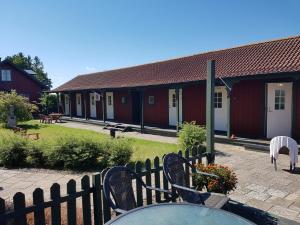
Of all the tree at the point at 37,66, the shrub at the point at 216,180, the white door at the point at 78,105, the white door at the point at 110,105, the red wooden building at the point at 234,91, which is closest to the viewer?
the shrub at the point at 216,180

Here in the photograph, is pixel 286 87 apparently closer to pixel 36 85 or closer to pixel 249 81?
pixel 249 81

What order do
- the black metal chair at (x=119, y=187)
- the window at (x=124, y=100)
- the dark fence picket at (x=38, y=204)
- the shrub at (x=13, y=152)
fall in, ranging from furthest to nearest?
the window at (x=124, y=100), the shrub at (x=13, y=152), the black metal chair at (x=119, y=187), the dark fence picket at (x=38, y=204)

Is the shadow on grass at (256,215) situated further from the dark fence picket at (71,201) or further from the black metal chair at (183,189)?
the dark fence picket at (71,201)

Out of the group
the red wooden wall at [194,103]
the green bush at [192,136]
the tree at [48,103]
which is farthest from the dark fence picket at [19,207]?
the tree at [48,103]

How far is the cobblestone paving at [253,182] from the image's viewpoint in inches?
210

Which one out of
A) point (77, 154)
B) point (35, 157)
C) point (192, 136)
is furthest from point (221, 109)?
point (35, 157)

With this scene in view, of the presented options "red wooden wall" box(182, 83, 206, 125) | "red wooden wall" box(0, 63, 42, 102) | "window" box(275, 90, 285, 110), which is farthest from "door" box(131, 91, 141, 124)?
"red wooden wall" box(0, 63, 42, 102)

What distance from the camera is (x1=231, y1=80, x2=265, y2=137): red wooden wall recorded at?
12656mm

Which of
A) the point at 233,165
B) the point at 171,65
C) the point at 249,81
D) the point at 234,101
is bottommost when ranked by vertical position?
the point at 233,165

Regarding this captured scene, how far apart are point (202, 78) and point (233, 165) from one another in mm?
6448

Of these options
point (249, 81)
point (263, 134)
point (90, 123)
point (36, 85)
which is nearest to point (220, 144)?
point (263, 134)

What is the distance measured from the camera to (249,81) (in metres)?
13.1

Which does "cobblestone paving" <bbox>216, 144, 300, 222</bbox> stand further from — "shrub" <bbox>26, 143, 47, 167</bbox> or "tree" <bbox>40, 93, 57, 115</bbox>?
"tree" <bbox>40, 93, 57, 115</bbox>

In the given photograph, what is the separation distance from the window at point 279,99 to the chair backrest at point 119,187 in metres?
9.92
